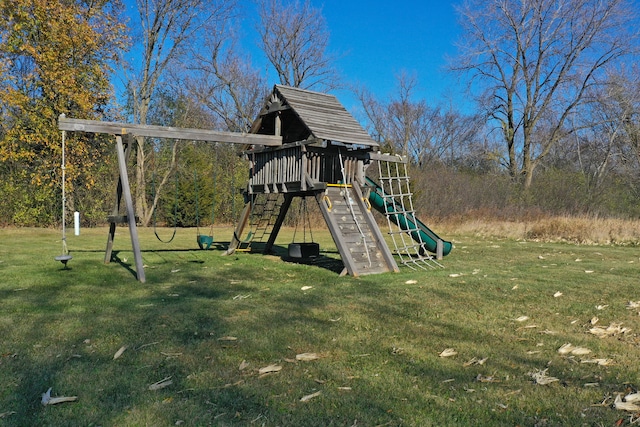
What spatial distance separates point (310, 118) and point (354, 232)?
2850mm

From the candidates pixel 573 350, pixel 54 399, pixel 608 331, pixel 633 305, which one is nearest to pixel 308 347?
pixel 54 399

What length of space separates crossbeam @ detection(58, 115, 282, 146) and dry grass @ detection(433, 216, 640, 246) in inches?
526

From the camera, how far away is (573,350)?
16.4 ft

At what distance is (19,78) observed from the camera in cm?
2159

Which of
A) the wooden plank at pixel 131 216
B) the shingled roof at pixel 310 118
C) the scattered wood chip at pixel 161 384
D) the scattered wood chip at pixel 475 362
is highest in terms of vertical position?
the shingled roof at pixel 310 118

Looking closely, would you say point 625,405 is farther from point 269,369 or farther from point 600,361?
point 269,369

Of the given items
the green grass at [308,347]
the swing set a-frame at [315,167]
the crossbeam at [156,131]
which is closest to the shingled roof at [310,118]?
the swing set a-frame at [315,167]

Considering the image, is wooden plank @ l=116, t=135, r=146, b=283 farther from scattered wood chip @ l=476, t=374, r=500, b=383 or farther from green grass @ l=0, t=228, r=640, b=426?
scattered wood chip @ l=476, t=374, r=500, b=383

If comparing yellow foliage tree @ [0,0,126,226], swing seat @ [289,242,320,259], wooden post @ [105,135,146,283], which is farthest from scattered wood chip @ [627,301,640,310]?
yellow foliage tree @ [0,0,126,226]

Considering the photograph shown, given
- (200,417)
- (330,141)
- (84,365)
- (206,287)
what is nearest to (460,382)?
(200,417)

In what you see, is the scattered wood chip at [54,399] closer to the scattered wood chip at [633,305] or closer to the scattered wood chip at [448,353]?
the scattered wood chip at [448,353]

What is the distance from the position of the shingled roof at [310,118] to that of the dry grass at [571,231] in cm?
1148

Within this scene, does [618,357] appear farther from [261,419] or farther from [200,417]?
[200,417]

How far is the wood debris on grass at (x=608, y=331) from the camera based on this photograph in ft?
18.7
